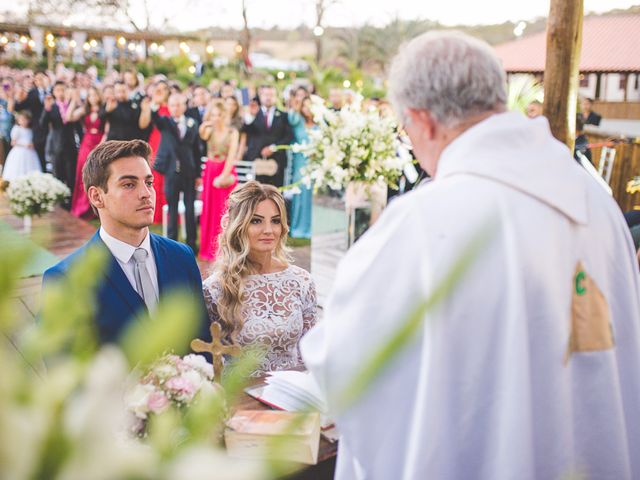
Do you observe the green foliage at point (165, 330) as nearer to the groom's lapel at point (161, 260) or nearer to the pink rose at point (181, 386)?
the pink rose at point (181, 386)

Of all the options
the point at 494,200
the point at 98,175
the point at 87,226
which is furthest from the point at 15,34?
the point at 494,200

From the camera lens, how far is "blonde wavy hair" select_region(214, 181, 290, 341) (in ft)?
9.78

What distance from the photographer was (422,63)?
58.0 inches

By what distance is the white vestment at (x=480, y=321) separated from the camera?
1364 millimetres

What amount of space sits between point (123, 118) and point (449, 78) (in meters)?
8.40

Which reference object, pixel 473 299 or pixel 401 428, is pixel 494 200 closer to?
pixel 473 299

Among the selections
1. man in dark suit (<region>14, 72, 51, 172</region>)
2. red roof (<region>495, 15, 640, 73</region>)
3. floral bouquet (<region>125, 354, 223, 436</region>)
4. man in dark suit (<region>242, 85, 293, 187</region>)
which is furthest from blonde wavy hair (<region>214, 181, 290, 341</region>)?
red roof (<region>495, 15, 640, 73</region>)

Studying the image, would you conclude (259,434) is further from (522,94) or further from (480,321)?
(522,94)

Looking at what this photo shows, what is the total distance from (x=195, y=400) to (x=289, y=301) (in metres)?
1.49

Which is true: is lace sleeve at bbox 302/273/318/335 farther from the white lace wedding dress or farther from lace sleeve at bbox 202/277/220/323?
lace sleeve at bbox 202/277/220/323

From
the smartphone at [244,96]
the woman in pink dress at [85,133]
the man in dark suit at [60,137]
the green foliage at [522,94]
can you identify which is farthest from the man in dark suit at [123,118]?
the smartphone at [244,96]

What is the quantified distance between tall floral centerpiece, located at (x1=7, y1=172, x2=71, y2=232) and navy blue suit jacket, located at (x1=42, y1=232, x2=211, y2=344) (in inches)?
236

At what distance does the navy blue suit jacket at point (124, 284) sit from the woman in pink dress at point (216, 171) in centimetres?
505

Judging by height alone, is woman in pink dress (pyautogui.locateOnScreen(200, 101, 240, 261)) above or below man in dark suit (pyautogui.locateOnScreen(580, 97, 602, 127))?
below
